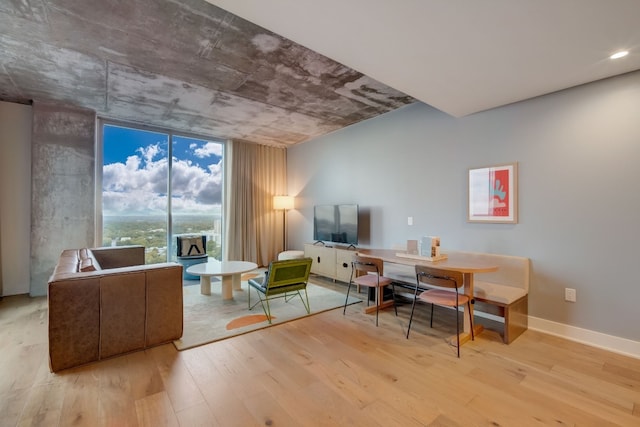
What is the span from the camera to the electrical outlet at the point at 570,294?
2.80 metres

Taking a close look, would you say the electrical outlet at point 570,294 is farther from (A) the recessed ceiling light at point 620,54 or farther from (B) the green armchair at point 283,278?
(B) the green armchair at point 283,278

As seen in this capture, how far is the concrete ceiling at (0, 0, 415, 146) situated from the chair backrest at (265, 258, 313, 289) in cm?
210

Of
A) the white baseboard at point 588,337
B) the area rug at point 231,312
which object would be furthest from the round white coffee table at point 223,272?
the white baseboard at point 588,337

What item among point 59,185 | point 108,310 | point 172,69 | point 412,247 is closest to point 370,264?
point 412,247

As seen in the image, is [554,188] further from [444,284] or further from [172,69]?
[172,69]

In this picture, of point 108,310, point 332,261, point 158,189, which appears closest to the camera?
point 108,310

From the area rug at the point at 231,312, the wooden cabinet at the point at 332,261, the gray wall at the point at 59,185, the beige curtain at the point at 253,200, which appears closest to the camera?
the area rug at the point at 231,312

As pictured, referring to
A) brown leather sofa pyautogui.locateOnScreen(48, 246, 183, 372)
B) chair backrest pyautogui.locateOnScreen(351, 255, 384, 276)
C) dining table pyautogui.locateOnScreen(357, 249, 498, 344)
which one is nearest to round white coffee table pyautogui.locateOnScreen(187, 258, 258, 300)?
brown leather sofa pyautogui.locateOnScreen(48, 246, 183, 372)

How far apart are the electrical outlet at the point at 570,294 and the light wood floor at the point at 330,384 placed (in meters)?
0.42

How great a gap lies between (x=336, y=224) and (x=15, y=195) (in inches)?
192

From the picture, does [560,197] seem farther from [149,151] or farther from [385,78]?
[149,151]

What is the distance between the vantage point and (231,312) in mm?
3512

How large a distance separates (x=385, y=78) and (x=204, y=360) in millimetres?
2941

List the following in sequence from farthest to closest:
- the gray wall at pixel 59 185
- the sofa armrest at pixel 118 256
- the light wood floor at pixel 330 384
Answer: the gray wall at pixel 59 185 < the sofa armrest at pixel 118 256 < the light wood floor at pixel 330 384
